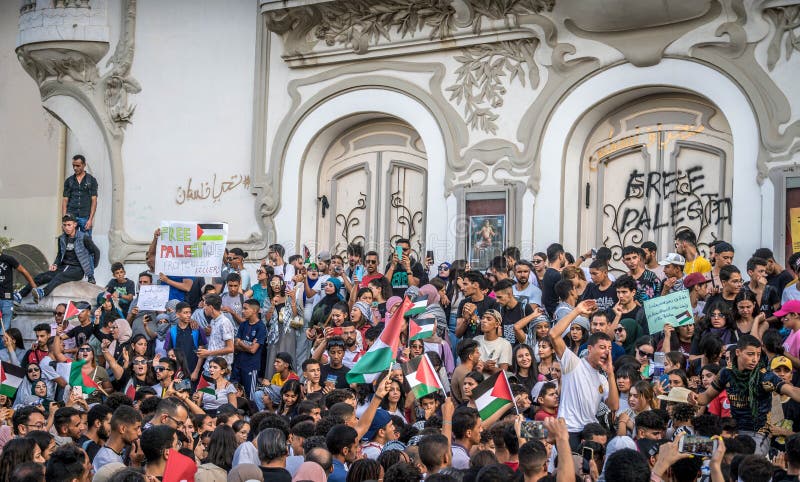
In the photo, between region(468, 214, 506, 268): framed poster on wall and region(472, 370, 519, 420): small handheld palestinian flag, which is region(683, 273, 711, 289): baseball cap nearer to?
region(472, 370, 519, 420): small handheld palestinian flag

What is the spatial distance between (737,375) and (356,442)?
342 centimetres

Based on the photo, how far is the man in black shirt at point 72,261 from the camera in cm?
2103

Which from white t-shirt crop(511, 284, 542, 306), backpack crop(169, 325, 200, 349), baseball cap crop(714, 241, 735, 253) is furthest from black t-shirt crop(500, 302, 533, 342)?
backpack crop(169, 325, 200, 349)

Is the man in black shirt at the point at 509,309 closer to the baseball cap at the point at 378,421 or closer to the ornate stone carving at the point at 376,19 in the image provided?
the baseball cap at the point at 378,421

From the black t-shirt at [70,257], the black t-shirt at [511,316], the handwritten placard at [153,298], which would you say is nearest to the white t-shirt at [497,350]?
the black t-shirt at [511,316]

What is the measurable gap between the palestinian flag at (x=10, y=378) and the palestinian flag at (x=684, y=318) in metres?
7.68

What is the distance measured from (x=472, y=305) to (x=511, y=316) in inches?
20.0

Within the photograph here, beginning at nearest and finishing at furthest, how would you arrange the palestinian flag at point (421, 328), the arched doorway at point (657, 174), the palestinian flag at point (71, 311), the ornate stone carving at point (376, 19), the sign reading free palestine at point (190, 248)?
the palestinian flag at point (421, 328) → the palestinian flag at point (71, 311) → the arched doorway at point (657, 174) → the sign reading free palestine at point (190, 248) → the ornate stone carving at point (376, 19)

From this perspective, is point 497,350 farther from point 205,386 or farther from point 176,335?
point 176,335

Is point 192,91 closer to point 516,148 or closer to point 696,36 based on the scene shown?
point 516,148

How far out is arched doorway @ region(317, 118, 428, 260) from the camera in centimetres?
2145

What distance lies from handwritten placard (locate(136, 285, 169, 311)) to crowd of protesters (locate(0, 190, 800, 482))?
27 centimetres

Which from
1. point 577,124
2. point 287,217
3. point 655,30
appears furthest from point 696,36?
point 287,217

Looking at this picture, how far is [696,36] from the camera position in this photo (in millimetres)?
17953
